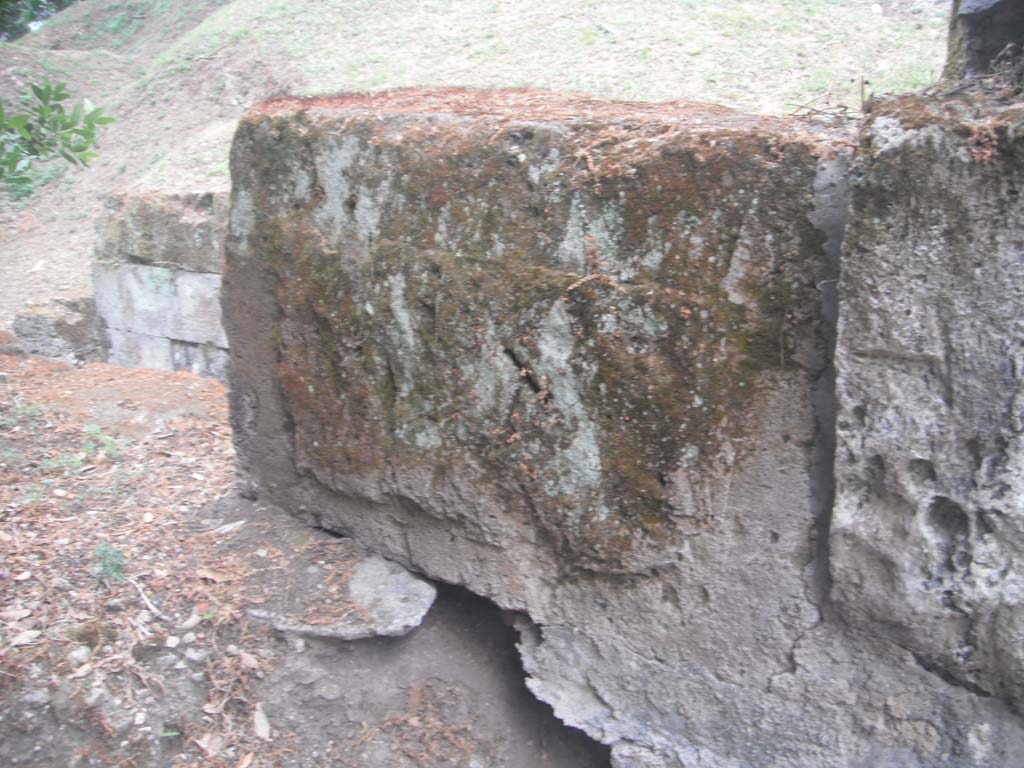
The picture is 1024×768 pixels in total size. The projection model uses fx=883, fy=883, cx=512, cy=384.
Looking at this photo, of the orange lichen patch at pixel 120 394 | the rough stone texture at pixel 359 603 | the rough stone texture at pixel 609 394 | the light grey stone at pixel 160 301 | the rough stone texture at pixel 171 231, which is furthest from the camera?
the light grey stone at pixel 160 301

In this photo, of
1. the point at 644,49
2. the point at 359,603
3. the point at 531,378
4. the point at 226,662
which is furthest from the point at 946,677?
the point at 644,49

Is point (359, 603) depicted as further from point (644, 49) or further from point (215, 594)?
point (644, 49)

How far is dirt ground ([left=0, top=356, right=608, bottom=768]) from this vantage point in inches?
124

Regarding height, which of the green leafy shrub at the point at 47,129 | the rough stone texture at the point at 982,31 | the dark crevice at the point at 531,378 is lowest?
the dark crevice at the point at 531,378

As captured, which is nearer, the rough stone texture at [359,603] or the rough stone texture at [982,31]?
the rough stone texture at [982,31]

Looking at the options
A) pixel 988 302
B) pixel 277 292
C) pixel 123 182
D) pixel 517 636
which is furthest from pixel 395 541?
pixel 123 182

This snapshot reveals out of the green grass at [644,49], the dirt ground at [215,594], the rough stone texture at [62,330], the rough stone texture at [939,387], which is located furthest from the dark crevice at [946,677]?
the rough stone texture at [62,330]

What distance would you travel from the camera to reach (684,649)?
2826mm

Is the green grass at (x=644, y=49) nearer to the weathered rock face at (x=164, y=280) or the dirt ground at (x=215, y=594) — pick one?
the dirt ground at (x=215, y=594)

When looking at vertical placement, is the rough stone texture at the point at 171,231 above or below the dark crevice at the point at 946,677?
above

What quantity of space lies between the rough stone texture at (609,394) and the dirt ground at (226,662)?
31 cm

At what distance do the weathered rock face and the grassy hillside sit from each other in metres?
0.93

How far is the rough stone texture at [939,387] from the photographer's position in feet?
6.80

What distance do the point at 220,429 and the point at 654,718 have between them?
3.27 m
